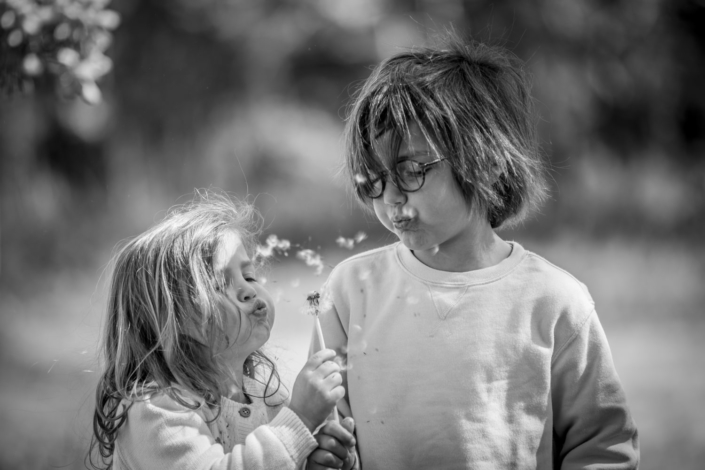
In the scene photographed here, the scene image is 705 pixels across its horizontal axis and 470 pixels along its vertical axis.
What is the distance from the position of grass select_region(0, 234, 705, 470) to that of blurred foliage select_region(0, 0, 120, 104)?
604 mm

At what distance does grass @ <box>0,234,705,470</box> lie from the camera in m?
1.95

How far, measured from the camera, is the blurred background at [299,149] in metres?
2.11

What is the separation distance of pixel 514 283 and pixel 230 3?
1.51 m

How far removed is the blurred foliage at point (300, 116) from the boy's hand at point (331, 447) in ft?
3.55

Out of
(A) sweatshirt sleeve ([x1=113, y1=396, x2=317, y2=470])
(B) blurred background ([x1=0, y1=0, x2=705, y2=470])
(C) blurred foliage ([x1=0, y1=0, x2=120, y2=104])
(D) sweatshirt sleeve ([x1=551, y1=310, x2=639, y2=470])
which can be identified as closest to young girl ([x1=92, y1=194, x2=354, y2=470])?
(A) sweatshirt sleeve ([x1=113, y1=396, x2=317, y2=470])

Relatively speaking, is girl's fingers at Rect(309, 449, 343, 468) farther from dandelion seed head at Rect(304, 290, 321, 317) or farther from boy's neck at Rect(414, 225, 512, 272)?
boy's neck at Rect(414, 225, 512, 272)

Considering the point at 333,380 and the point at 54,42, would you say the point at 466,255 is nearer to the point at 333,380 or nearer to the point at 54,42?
the point at 333,380

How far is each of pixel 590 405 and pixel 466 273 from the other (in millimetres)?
335

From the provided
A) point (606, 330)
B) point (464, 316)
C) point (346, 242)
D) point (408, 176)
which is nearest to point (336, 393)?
point (464, 316)

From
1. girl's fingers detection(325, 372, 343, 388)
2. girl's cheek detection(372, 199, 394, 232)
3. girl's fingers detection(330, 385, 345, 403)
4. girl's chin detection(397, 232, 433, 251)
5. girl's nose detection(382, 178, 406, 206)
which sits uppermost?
girl's nose detection(382, 178, 406, 206)

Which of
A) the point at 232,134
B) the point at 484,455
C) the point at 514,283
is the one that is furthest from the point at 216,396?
the point at 232,134

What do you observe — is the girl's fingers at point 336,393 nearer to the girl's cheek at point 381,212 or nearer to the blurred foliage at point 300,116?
the girl's cheek at point 381,212

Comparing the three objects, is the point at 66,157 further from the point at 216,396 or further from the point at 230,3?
the point at 216,396

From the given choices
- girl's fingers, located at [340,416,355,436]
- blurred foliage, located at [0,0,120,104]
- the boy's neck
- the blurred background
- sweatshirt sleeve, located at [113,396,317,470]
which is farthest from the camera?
the blurred background
